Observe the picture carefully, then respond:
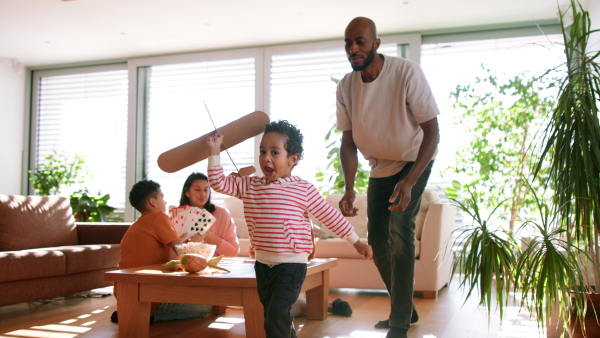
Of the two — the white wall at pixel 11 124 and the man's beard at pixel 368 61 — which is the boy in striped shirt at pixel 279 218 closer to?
the man's beard at pixel 368 61

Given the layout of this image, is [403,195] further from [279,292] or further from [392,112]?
[279,292]

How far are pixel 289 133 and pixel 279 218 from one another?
0.30m

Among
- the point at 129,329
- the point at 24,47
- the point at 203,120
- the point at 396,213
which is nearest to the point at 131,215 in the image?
the point at 203,120

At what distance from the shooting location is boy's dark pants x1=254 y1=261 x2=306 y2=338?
186 centimetres

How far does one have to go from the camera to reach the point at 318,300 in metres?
3.11

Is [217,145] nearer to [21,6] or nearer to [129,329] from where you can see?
[129,329]

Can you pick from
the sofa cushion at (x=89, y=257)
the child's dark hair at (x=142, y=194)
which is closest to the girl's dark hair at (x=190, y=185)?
the child's dark hair at (x=142, y=194)

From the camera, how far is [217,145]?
1.97 m

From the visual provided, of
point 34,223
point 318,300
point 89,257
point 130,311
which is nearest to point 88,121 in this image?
point 34,223

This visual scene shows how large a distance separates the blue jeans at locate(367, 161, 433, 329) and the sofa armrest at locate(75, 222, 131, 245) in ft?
8.26

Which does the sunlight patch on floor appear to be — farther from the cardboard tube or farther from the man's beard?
the man's beard

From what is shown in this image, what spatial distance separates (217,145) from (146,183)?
1.41m

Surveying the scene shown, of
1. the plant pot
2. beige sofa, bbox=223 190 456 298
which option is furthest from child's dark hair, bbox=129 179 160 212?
the plant pot

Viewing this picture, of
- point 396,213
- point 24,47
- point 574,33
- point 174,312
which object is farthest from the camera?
point 24,47
